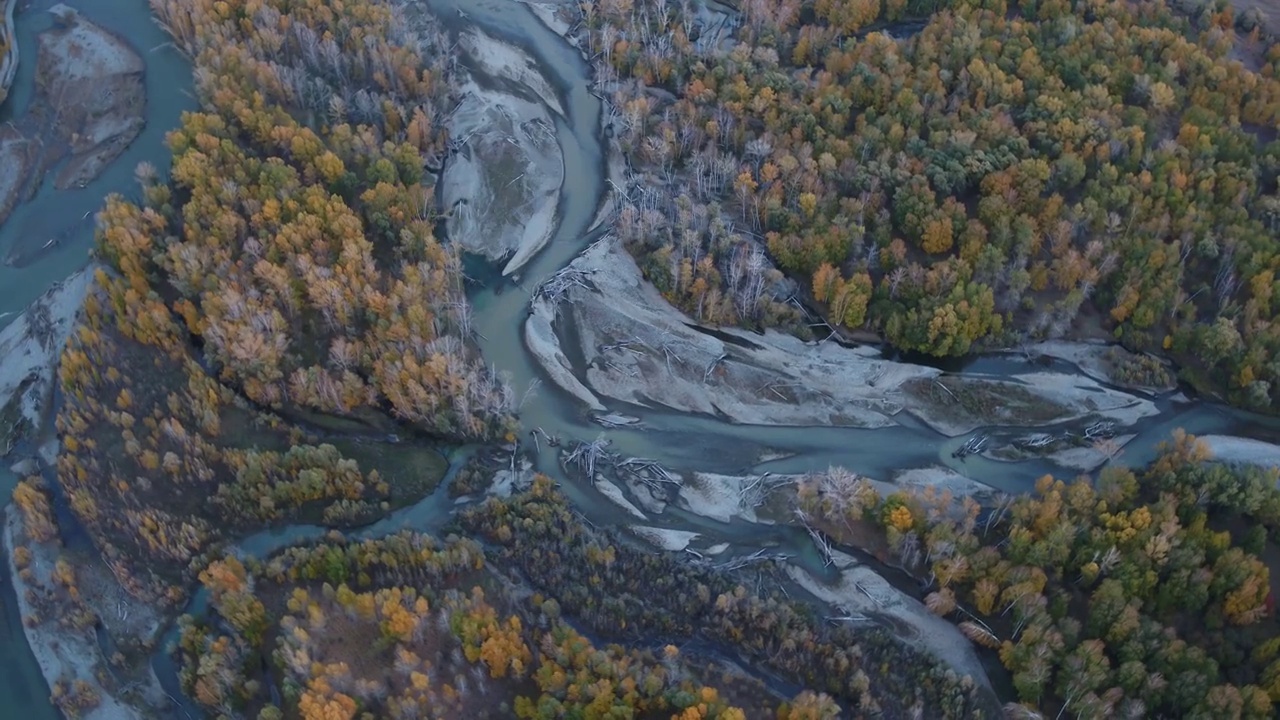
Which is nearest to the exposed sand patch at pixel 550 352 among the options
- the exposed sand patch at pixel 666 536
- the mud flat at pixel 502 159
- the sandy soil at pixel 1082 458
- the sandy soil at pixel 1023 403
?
the mud flat at pixel 502 159

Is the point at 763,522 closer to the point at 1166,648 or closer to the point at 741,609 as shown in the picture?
the point at 741,609

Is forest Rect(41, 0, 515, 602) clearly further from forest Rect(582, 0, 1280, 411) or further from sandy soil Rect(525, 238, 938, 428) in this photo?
forest Rect(582, 0, 1280, 411)

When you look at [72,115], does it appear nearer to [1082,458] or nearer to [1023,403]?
[1023,403]

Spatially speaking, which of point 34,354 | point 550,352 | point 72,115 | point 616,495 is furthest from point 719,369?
point 72,115

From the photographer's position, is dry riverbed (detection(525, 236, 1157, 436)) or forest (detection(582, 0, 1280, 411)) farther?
forest (detection(582, 0, 1280, 411))

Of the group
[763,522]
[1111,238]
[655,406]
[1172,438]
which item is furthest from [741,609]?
[1111,238]

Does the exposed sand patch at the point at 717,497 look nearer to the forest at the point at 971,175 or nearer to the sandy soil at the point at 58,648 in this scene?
the forest at the point at 971,175

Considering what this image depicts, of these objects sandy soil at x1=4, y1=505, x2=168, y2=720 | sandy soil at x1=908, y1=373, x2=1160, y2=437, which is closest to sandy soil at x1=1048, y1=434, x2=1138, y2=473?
sandy soil at x1=908, y1=373, x2=1160, y2=437
